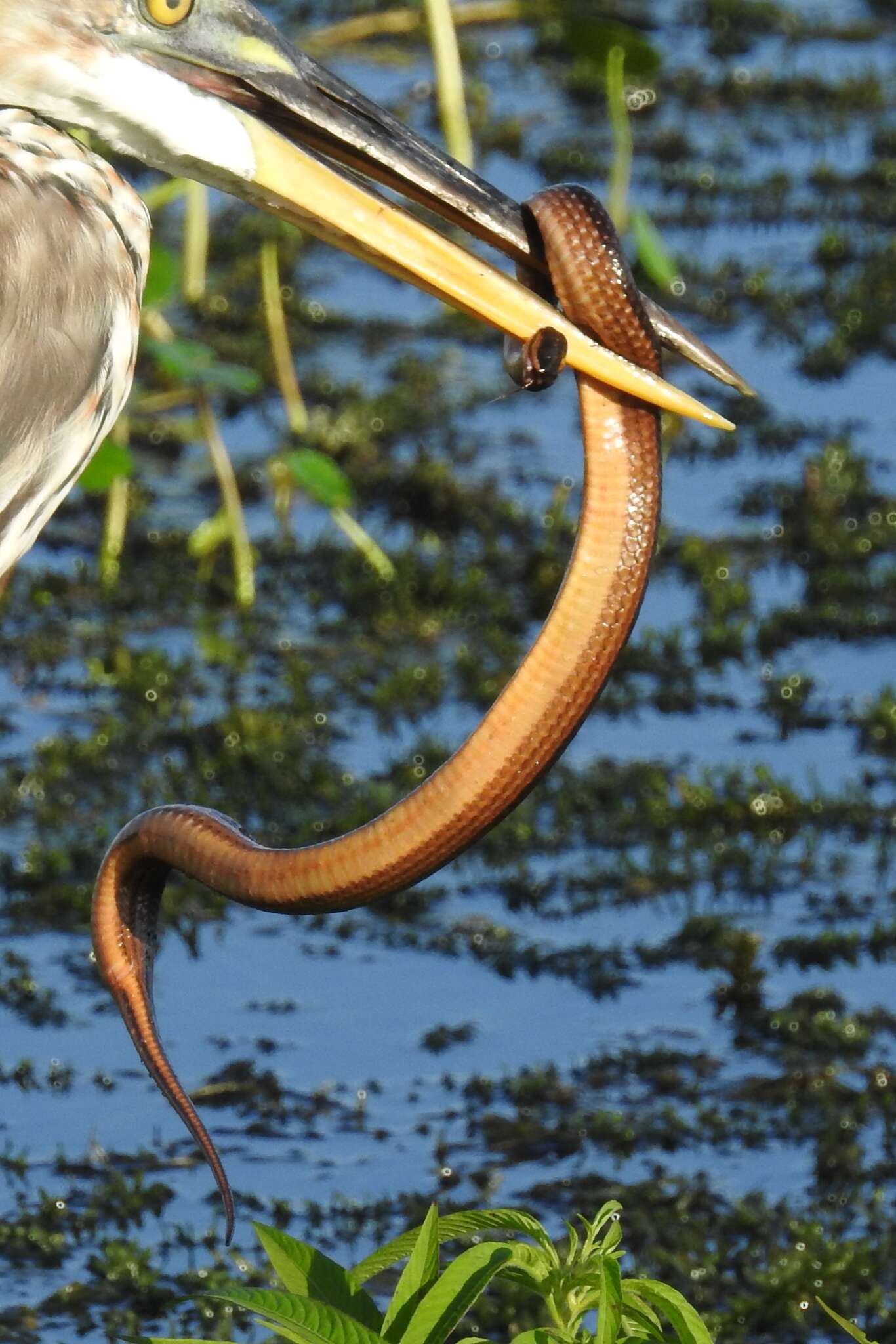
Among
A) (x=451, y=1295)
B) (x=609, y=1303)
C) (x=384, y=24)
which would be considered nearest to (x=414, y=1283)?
(x=451, y=1295)

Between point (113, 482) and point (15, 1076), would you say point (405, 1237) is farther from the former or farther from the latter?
point (113, 482)

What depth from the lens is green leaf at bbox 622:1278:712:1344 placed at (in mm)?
2568

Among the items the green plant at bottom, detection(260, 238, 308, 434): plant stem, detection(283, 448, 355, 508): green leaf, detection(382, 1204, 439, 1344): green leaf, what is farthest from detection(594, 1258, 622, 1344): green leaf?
detection(260, 238, 308, 434): plant stem

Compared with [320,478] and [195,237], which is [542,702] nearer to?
[320,478]

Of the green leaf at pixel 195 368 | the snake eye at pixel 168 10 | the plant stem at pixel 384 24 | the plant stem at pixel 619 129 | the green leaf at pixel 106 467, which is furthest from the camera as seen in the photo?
the plant stem at pixel 384 24

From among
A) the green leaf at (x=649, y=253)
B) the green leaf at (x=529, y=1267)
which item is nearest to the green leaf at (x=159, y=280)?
the green leaf at (x=649, y=253)

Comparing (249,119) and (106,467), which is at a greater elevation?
(106,467)

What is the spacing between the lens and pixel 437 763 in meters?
5.54

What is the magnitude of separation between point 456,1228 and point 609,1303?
0.75 feet

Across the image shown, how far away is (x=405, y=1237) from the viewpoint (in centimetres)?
274

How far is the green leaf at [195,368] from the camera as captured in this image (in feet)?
18.8

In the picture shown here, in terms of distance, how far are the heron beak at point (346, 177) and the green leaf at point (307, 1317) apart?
115 cm

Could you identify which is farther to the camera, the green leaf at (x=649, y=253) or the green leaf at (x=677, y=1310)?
the green leaf at (x=649, y=253)

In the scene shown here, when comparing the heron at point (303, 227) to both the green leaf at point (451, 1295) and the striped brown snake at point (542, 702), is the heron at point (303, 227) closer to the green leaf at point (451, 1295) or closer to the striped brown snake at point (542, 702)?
the striped brown snake at point (542, 702)
